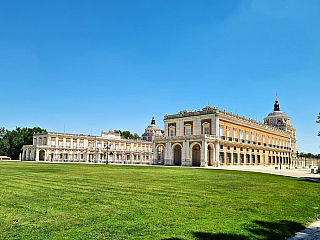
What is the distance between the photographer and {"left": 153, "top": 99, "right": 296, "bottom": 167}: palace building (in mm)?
49406

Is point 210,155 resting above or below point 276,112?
below

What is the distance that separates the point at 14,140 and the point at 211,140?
237 feet

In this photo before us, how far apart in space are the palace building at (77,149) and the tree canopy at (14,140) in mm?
10814

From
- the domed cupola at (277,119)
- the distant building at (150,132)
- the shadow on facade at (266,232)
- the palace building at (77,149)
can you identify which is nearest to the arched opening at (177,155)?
the palace building at (77,149)

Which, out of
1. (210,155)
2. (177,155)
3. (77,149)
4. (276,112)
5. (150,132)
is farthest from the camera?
(150,132)

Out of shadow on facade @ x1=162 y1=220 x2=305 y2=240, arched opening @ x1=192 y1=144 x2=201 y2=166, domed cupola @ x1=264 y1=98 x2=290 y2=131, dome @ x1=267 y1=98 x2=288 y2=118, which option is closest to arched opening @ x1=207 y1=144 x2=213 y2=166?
arched opening @ x1=192 y1=144 x2=201 y2=166

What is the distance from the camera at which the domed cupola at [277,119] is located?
303 ft

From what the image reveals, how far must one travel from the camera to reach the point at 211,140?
160 ft

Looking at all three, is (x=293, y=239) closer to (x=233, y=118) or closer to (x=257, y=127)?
(x=233, y=118)

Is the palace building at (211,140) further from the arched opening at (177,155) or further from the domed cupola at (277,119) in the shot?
the domed cupola at (277,119)

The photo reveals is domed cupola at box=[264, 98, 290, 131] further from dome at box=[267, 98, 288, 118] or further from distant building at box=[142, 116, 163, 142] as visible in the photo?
distant building at box=[142, 116, 163, 142]

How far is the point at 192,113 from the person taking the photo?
5400 centimetres

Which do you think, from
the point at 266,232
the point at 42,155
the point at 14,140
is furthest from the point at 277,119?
the point at 266,232

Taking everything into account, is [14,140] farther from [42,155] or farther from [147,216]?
[147,216]
